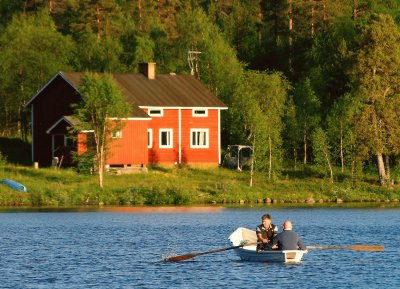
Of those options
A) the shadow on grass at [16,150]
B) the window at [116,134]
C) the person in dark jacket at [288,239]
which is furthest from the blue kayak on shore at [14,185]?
the person in dark jacket at [288,239]

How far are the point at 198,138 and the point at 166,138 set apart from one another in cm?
280

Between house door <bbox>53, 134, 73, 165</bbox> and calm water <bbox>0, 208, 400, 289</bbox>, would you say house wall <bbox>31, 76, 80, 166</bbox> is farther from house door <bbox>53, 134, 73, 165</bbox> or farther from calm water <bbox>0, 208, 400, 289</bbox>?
calm water <bbox>0, 208, 400, 289</bbox>

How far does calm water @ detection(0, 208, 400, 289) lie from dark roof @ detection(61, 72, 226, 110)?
60.4 feet

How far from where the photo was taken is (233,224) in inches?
2453

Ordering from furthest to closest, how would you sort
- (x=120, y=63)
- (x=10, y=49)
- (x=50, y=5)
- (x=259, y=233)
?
(x=50, y=5), (x=120, y=63), (x=10, y=49), (x=259, y=233)

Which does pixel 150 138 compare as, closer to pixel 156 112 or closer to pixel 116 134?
pixel 156 112

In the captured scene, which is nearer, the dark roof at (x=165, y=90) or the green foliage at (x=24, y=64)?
the dark roof at (x=165, y=90)

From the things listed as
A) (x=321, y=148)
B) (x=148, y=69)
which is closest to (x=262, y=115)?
(x=321, y=148)

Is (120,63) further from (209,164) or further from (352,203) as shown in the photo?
(352,203)

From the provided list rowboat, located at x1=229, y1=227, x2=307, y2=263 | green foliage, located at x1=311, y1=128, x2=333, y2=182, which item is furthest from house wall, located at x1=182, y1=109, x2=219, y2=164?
rowboat, located at x1=229, y1=227, x2=307, y2=263

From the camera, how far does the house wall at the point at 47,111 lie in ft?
280

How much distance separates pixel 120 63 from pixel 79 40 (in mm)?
7063

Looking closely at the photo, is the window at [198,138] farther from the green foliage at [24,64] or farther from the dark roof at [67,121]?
the green foliage at [24,64]

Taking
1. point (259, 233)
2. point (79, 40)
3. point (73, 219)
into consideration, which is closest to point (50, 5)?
point (79, 40)
